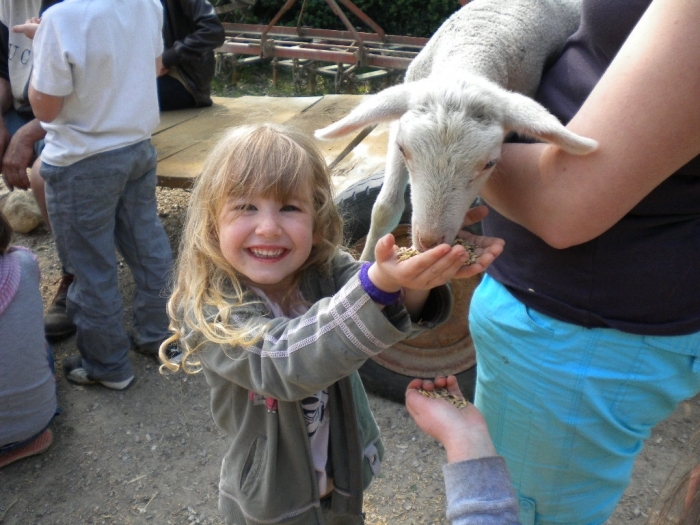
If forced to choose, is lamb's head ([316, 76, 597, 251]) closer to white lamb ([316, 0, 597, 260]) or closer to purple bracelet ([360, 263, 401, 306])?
white lamb ([316, 0, 597, 260])

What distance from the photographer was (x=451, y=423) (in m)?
1.15

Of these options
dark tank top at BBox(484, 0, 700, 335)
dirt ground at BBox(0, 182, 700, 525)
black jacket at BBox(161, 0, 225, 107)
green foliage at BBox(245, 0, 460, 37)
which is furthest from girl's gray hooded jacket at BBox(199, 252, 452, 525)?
green foliage at BBox(245, 0, 460, 37)

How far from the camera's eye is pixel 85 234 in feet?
9.94

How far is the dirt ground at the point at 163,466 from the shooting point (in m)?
2.59

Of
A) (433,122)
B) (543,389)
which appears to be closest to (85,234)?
(433,122)

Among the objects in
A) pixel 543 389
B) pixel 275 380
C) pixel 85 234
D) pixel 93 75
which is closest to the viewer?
pixel 275 380

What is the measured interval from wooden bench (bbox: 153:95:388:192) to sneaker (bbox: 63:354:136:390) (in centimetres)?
109

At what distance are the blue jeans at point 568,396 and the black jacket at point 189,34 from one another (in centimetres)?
344

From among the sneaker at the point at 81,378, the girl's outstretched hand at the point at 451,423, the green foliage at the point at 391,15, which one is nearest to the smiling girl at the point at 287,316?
the girl's outstretched hand at the point at 451,423

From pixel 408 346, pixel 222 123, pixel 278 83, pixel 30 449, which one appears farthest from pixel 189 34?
pixel 278 83

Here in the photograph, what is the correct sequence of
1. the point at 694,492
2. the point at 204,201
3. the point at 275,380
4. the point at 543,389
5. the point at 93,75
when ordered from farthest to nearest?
the point at 93,75, the point at 204,201, the point at 543,389, the point at 275,380, the point at 694,492

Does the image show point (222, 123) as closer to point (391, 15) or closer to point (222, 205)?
point (222, 205)

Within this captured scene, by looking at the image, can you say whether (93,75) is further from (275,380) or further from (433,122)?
(275,380)

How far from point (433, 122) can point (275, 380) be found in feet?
2.40
